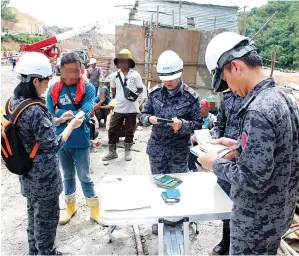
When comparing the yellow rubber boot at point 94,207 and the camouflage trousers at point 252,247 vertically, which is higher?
the camouflage trousers at point 252,247

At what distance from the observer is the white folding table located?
1.84m

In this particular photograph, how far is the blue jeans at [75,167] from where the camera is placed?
123 inches

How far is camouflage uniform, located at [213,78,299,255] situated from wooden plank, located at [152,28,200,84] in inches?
248

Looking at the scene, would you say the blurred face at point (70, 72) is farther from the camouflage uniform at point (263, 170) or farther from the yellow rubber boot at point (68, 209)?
the camouflage uniform at point (263, 170)

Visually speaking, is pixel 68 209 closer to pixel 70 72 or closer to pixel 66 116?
pixel 66 116

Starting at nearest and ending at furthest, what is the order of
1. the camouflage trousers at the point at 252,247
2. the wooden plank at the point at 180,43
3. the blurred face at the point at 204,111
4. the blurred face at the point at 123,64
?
1. the camouflage trousers at the point at 252,247
2. the blurred face at the point at 204,111
3. the blurred face at the point at 123,64
4. the wooden plank at the point at 180,43

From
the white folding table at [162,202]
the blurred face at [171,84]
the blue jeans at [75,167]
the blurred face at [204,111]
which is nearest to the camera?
the white folding table at [162,202]

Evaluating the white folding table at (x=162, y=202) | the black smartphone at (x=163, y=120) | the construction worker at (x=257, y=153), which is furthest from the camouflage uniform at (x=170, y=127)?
the construction worker at (x=257, y=153)

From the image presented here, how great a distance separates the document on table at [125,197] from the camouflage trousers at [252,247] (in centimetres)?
60

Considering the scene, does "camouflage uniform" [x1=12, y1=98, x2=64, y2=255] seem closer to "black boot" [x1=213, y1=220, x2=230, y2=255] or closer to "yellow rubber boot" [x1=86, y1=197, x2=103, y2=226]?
"yellow rubber boot" [x1=86, y1=197, x2=103, y2=226]

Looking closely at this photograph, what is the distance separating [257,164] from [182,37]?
668 cm

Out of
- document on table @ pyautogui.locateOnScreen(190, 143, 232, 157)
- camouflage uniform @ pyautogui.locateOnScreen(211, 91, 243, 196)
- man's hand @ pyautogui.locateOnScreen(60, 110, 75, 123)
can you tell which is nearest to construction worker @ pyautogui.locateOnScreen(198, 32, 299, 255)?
document on table @ pyautogui.locateOnScreen(190, 143, 232, 157)

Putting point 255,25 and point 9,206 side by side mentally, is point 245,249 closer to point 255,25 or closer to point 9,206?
point 9,206

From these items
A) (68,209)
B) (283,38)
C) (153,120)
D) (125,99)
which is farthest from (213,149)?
(283,38)
